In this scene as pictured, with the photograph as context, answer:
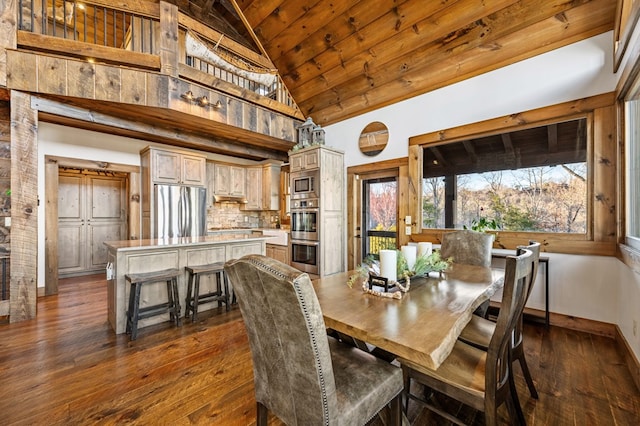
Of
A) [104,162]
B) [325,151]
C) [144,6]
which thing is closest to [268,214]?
[325,151]

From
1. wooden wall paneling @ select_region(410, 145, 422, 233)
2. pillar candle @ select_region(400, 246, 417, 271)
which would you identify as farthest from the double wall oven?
pillar candle @ select_region(400, 246, 417, 271)

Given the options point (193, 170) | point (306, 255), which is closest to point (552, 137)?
point (306, 255)

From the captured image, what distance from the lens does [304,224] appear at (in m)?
4.75

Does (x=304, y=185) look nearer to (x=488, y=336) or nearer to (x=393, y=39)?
(x=393, y=39)

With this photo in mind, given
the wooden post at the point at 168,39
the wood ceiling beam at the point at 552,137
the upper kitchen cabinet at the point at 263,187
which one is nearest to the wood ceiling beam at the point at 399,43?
the wood ceiling beam at the point at 552,137

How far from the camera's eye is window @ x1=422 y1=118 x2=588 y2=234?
9.20 ft

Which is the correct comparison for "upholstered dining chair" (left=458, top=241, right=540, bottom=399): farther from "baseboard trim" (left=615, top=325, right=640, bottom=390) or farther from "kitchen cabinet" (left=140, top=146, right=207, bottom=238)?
"kitchen cabinet" (left=140, top=146, right=207, bottom=238)

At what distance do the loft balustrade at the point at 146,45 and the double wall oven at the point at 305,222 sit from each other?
148 centimetres

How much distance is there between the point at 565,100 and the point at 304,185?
350 cm

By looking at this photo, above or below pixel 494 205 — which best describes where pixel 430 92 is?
above

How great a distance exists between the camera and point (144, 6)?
3.41 m

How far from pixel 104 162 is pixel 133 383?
4.09 meters

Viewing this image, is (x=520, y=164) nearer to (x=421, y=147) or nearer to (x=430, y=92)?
(x=421, y=147)

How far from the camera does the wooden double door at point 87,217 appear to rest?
16.8ft
